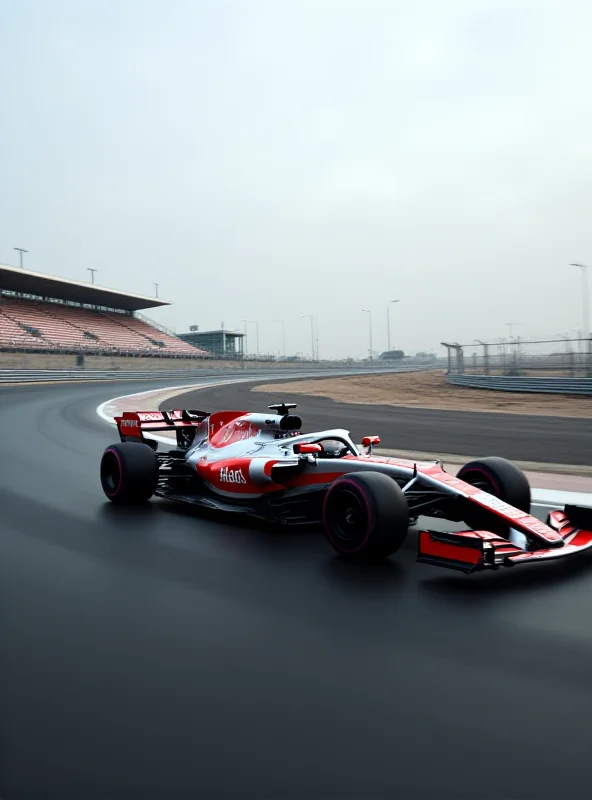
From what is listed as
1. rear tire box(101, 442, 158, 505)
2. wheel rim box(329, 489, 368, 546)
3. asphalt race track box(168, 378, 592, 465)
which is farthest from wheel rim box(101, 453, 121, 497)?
asphalt race track box(168, 378, 592, 465)

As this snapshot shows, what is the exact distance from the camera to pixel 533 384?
26.5 meters

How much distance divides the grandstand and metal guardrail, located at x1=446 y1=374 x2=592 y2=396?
30254 millimetres

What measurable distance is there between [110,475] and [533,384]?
21564 millimetres

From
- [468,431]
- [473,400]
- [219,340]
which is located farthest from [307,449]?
[219,340]

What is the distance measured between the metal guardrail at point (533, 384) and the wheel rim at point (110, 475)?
20.1 meters

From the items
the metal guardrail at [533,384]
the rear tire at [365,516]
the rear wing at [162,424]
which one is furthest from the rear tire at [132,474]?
the metal guardrail at [533,384]

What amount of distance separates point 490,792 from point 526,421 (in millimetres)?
15222

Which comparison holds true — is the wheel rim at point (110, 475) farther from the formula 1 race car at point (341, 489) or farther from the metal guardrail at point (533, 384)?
the metal guardrail at point (533, 384)

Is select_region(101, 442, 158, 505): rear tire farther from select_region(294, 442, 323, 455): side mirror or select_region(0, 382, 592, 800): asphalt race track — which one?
select_region(294, 442, 323, 455): side mirror

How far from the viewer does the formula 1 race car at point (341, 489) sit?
16.0 feet

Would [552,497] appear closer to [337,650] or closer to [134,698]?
[337,650]

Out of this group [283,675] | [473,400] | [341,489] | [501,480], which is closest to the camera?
[283,675]

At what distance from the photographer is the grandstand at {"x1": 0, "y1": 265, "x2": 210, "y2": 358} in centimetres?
5441

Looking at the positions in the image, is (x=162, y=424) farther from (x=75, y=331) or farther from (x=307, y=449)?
(x=75, y=331)
